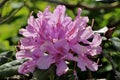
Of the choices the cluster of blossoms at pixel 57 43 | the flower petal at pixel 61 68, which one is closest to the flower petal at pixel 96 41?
the cluster of blossoms at pixel 57 43

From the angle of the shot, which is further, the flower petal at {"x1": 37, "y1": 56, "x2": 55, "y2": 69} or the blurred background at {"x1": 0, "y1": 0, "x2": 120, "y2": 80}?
the blurred background at {"x1": 0, "y1": 0, "x2": 120, "y2": 80}

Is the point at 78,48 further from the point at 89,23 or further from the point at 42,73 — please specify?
the point at 89,23

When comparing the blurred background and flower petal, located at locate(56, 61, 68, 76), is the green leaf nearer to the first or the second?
flower petal, located at locate(56, 61, 68, 76)

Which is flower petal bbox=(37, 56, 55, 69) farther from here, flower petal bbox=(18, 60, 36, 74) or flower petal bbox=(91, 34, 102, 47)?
flower petal bbox=(91, 34, 102, 47)

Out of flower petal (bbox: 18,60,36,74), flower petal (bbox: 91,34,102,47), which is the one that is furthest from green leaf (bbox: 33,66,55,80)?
flower petal (bbox: 91,34,102,47)

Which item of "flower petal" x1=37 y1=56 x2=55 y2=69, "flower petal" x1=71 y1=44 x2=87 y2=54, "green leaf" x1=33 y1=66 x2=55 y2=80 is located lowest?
"green leaf" x1=33 y1=66 x2=55 y2=80

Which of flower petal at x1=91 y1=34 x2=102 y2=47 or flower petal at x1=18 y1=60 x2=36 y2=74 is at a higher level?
flower petal at x1=91 y1=34 x2=102 y2=47
